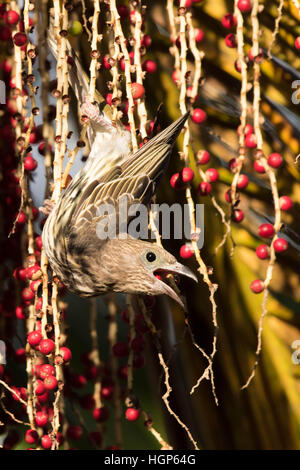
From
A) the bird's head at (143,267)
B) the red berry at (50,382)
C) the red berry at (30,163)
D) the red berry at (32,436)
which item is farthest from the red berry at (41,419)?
the red berry at (30,163)

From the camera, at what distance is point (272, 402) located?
2.02m

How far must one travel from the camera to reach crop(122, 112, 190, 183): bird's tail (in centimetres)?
164

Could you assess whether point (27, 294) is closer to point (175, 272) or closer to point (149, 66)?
point (175, 272)

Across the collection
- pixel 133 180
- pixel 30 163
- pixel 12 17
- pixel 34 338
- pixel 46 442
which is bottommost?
pixel 46 442

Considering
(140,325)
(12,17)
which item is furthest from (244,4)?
(140,325)

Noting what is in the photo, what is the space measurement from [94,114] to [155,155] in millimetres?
218

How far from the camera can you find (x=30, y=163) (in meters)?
1.81

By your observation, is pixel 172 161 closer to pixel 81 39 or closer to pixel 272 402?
pixel 81 39

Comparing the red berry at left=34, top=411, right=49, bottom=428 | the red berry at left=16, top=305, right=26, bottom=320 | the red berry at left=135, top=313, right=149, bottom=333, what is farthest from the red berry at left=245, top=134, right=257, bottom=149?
the red berry at left=34, top=411, right=49, bottom=428

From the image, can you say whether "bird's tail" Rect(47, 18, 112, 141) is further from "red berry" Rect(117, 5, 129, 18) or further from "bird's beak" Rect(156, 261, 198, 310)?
"bird's beak" Rect(156, 261, 198, 310)

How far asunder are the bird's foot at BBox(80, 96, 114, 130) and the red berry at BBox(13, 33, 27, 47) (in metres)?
0.21

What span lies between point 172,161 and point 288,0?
0.59 m
